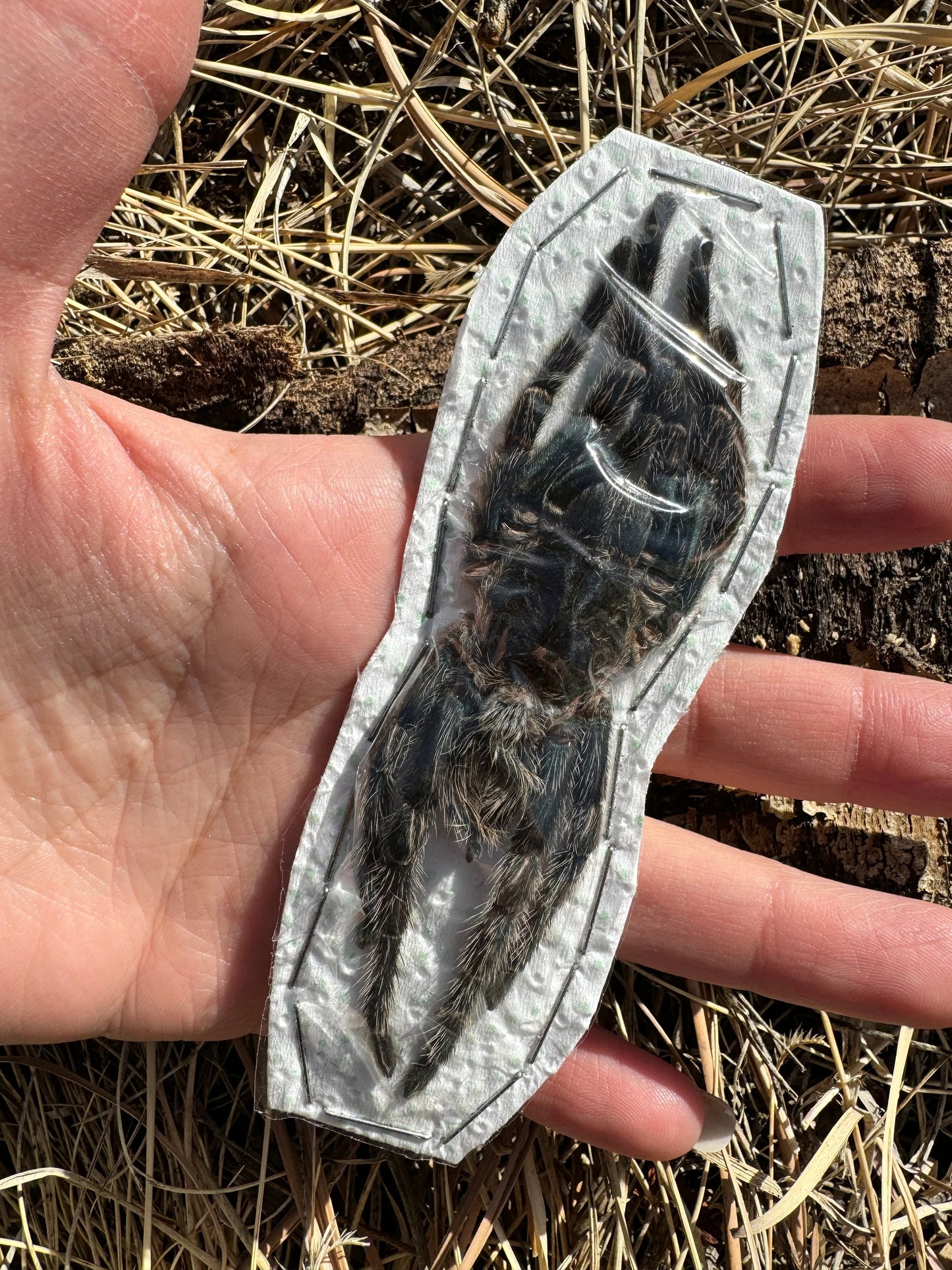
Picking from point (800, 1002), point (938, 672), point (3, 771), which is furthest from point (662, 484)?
point (3, 771)

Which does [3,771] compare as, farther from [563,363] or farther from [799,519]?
[799,519]

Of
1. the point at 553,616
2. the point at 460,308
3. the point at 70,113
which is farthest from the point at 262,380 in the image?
the point at 553,616

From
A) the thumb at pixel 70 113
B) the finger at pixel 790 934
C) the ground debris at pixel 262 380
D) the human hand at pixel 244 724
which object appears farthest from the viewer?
the ground debris at pixel 262 380

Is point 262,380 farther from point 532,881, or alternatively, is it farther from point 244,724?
point 532,881

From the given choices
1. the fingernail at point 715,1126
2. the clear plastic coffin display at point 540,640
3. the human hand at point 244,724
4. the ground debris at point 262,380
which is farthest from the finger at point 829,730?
the ground debris at point 262,380

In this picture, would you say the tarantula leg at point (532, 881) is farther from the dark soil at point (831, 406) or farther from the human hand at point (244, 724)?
the dark soil at point (831, 406)

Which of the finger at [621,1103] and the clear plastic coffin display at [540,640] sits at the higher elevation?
the clear plastic coffin display at [540,640]
